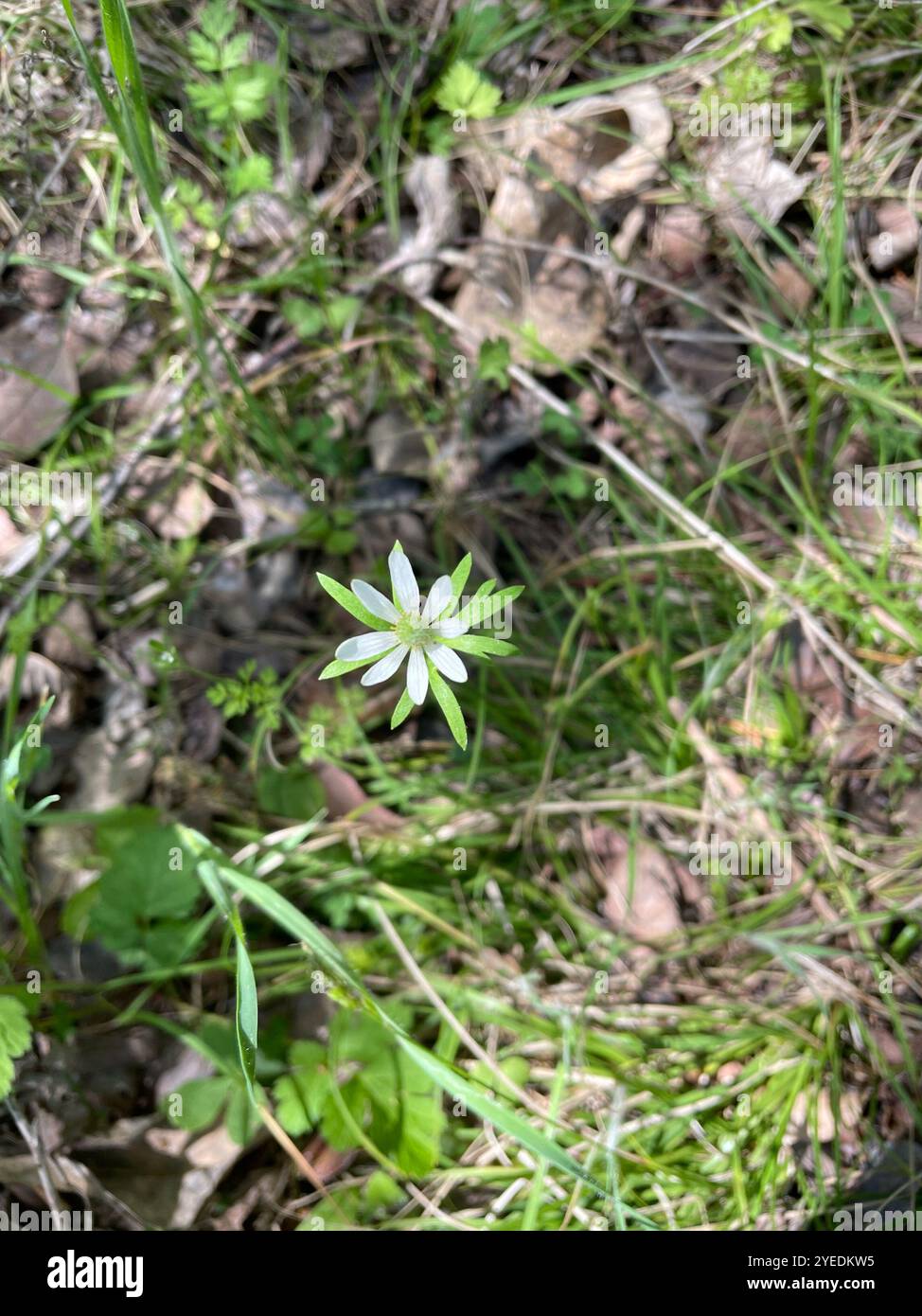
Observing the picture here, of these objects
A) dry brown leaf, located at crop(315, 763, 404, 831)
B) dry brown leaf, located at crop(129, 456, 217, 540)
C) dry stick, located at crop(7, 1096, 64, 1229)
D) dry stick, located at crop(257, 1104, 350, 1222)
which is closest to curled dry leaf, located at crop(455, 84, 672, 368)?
dry brown leaf, located at crop(129, 456, 217, 540)

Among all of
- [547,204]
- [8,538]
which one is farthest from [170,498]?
[547,204]

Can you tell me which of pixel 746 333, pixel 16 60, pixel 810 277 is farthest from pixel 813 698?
pixel 16 60

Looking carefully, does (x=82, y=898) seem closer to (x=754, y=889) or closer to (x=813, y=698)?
(x=754, y=889)

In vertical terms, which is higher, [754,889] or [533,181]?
A: [533,181]

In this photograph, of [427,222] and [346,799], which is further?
[427,222]

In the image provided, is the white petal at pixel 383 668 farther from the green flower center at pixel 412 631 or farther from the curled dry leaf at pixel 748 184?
the curled dry leaf at pixel 748 184

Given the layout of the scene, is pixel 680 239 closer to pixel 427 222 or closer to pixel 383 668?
pixel 427 222

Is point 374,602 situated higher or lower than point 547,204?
lower
